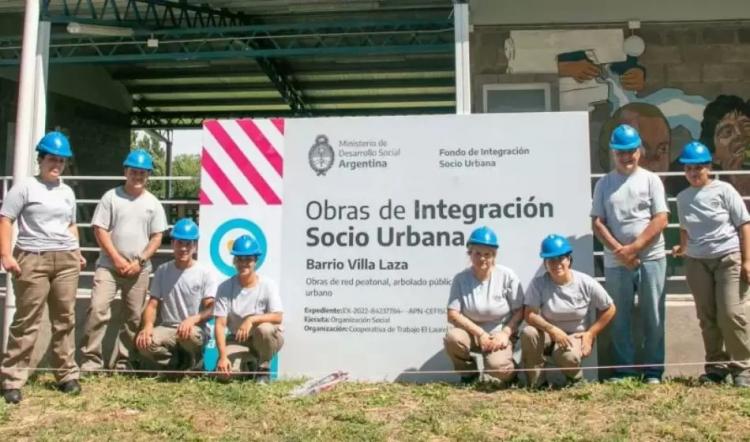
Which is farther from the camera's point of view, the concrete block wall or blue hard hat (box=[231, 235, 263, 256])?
the concrete block wall

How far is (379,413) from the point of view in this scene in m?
4.79

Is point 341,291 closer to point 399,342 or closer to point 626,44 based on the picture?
point 399,342

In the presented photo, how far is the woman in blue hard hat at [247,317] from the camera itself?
5504 millimetres

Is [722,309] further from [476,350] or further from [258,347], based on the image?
[258,347]

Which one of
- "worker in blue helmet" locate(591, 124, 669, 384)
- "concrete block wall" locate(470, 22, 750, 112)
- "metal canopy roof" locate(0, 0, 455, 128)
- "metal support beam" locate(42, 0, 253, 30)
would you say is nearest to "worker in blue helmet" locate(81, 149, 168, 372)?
"worker in blue helmet" locate(591, 124, 669, 384)

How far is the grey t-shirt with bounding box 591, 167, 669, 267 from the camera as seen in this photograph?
527cm

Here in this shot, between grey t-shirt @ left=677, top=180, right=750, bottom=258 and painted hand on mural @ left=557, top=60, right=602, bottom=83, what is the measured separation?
4146 millimetres

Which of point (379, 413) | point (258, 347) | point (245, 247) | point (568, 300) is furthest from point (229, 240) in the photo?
point (568, 300)

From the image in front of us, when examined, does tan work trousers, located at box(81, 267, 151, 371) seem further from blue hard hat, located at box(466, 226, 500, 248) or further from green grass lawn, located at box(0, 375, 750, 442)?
blue hard hat, located at box(466, 226, 500, 248)

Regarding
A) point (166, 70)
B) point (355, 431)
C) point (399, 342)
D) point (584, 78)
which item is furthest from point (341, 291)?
point (166, 70)

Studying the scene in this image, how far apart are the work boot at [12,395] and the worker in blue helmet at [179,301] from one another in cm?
93

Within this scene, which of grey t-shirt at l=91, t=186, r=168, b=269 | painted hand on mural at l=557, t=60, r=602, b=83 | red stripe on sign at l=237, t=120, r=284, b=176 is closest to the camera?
grey t-shirt at l=91, t=186, r=168, b=269

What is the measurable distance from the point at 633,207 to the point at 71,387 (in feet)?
14.9

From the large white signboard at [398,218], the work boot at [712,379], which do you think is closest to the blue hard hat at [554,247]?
the large white signboard at [398,218]
